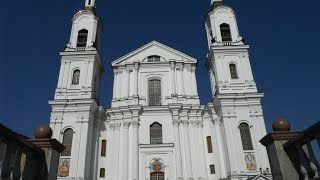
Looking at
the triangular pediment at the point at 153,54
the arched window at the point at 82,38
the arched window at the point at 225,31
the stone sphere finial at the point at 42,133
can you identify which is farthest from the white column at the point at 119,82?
the stone sphere finial at the point at 42,133

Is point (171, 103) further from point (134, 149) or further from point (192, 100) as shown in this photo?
point (134, 149)

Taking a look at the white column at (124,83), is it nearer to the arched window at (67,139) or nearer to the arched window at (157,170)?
the arched window at (67,139)

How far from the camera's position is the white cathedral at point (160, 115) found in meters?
23.0

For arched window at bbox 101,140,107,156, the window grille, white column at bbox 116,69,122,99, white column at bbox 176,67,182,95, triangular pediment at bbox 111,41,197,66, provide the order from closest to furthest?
the window grille → arched window at bbox 101,140,107,156 → white column at bbox 176,67,182,95 → white column at bbox 116,69,122,99 → triangular pediment at bbox 111,41,197,66

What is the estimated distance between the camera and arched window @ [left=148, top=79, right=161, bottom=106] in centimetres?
2678

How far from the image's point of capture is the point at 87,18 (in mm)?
30141

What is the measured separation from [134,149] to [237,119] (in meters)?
8.30

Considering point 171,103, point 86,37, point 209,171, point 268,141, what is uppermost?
point 86,37

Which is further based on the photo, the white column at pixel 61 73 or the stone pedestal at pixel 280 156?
the white column at pixel 61 73

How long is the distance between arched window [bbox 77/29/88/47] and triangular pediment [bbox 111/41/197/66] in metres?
3.52

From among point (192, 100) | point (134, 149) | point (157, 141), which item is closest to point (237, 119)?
point (192, 100)

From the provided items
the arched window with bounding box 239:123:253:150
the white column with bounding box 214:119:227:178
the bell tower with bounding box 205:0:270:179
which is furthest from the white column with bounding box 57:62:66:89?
the arched window with bounding box 239:123:253:150

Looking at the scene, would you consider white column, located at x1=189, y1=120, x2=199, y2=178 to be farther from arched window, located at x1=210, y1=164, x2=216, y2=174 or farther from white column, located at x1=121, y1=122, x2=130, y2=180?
white column, located at x1=121, y1=122, x2=130, y2=180

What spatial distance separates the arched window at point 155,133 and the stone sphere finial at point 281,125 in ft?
61.0
